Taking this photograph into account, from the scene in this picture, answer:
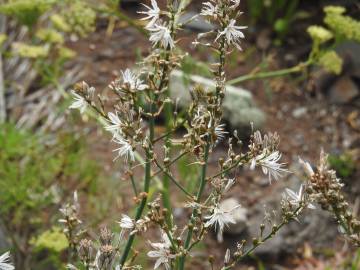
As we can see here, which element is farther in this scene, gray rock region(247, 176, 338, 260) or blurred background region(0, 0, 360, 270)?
gray rock region(247, 176, 338, 260)

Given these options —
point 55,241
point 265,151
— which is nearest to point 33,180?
point 55,241

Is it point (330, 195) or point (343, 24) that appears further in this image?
point (343, 24)

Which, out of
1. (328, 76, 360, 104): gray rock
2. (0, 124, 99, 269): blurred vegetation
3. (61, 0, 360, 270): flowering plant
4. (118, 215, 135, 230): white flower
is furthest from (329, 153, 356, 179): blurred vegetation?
(118, 215, 135, 230): white flower

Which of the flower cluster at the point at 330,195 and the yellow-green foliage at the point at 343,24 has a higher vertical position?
the flower cluster at the point at 330,195

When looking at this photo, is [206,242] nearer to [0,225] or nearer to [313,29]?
[0,225]

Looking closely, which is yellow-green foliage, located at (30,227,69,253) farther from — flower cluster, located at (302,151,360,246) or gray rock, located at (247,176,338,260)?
gray rock, located at (247,176,338,260)

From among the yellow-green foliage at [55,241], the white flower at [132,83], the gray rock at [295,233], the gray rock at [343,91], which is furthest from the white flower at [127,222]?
the gray rock at [343,91]

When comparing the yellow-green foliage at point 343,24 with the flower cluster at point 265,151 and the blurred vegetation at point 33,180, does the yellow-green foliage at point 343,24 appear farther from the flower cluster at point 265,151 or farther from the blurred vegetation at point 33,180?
the flower cluster at point 265,151

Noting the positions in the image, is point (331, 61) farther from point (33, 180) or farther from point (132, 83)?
point (132, 83)
